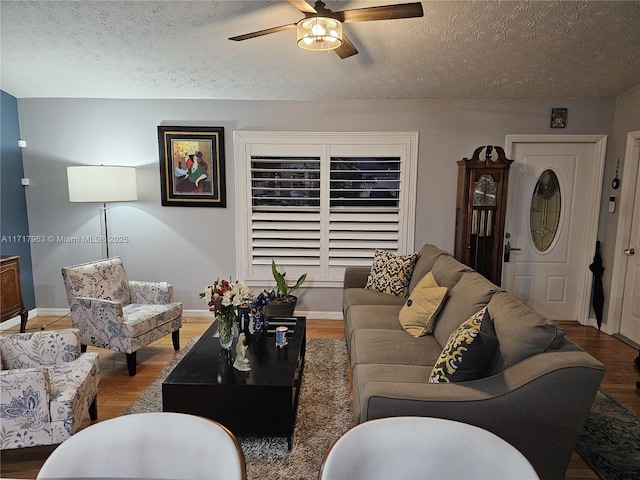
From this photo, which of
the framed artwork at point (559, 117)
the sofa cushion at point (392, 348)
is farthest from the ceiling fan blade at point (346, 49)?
the framed artwork at point (559, 117)

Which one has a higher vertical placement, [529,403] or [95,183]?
[95,183]

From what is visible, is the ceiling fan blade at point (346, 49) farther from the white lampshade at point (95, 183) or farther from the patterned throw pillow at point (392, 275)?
the white lampshade at point (95, 183)

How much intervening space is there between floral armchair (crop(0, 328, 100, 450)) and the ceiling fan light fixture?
2.15 m

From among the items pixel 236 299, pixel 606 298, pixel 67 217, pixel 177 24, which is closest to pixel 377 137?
pixel 177 24

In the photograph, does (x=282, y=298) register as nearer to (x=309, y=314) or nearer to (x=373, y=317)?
(x=309, y=314)

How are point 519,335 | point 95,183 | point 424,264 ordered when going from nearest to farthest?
point 519,335
point 424,264
point 95,183

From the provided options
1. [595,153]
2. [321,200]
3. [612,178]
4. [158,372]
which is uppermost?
[595,153]

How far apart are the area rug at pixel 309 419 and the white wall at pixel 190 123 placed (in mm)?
1275

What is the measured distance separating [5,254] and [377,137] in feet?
12.8

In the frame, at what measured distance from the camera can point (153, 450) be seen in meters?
1.02

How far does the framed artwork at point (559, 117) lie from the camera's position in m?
3.98

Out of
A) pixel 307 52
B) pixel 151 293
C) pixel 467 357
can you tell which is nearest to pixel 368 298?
pixel 467 357

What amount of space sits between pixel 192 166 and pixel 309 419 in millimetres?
2846

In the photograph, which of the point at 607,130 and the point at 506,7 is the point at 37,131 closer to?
the point at 506,7
